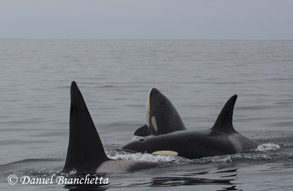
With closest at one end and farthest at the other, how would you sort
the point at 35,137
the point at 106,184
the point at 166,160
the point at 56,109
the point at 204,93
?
the point at 106,184, the point at 166,160, the point at 35,137, the point at 56,109, the point at 204,93

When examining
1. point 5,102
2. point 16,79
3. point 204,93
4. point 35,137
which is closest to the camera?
point 35,137

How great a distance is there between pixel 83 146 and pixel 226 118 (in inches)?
127

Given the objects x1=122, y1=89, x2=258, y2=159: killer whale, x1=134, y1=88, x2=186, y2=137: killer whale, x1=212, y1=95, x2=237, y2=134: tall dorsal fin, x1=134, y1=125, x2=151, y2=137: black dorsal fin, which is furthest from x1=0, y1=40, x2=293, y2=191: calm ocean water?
x1=134, y1=88, x2=186, y2=137: killer whale

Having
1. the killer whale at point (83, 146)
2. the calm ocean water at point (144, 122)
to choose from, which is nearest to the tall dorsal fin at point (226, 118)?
the calm ocean water at point (144, 122)

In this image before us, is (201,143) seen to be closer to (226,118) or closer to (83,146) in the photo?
(226,118)

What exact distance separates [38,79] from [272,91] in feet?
42.3

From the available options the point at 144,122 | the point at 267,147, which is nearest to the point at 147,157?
the point at 267,147

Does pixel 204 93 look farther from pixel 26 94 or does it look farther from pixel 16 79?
pixel 16 79

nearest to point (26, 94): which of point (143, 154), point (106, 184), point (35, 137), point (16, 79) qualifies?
point (16, 79)

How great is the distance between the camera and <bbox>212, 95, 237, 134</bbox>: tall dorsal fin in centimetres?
1105

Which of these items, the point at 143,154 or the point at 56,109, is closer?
the point at 143,154

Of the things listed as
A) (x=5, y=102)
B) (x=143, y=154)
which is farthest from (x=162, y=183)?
(x=5, y=102)

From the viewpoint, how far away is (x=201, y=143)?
10.8 m

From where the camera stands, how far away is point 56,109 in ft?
64.1
